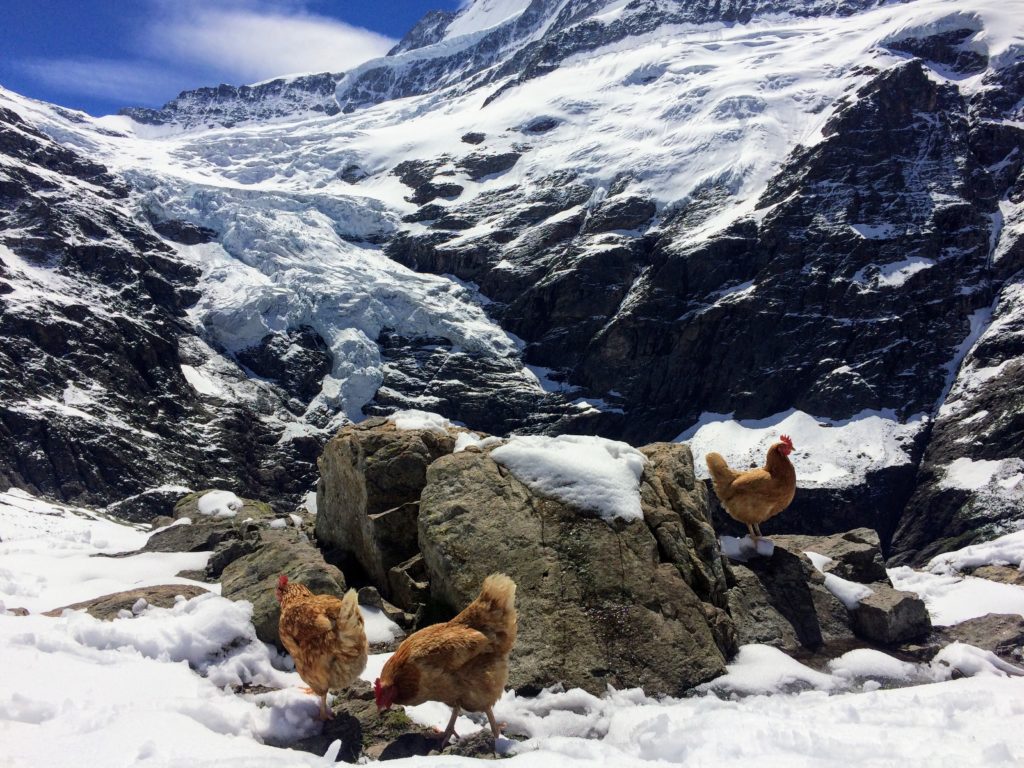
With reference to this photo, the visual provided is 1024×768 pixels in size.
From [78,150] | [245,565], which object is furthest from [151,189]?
[245,565]

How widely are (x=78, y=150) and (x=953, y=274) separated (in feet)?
732

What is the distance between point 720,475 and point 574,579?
4091 millimetres

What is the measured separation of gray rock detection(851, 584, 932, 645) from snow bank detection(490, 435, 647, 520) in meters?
4.13

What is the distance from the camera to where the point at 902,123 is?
154 meters

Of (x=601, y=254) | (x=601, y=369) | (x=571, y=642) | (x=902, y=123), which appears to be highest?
(x=902, y=123)

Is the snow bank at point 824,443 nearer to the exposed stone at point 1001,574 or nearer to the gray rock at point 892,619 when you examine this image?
the exposed stone at point 1001,574

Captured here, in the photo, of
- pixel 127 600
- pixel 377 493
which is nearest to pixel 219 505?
pixel 377 493

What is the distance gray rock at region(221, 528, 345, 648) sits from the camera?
9.12 metres

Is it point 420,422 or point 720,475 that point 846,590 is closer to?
point 720,475

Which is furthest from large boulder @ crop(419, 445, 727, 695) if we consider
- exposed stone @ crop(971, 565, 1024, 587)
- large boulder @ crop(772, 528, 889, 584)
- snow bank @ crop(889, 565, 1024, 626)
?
exposed stone @ crop(971, 565, 1024, 587)

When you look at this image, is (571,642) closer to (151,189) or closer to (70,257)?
(70,257)

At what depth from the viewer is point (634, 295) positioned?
15912cm

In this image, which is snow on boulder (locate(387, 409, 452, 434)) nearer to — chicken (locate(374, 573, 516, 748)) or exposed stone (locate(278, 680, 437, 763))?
exposed stone (locate(278, 680, 437, 763))

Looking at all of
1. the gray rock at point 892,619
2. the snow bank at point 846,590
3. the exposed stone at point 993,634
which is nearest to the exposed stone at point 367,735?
the gray rock at point 892,619
